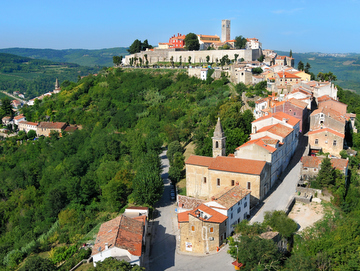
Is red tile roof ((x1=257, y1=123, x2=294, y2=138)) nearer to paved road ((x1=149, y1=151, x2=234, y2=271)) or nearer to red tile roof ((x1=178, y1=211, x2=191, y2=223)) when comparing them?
paved road ((x1=149, y1=151, x2=234, y2=271))

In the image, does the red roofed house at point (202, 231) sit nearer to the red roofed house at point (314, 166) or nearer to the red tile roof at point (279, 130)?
the red roofed house at point (314, 166)

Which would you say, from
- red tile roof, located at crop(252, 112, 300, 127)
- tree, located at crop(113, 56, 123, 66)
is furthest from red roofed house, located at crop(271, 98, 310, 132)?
tree, located at crop(113, 56, 123, 66)

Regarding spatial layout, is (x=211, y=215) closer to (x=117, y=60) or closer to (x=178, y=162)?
(x=178, y=162)

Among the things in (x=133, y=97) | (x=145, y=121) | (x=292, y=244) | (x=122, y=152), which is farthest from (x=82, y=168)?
(x=292, y=244)

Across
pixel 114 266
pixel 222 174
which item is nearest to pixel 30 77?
pixel 222 174

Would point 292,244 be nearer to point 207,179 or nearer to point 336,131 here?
point 207,179

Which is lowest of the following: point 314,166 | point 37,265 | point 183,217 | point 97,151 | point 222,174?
point 97,151

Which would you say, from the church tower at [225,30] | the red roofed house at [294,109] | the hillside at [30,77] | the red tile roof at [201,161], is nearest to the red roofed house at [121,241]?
the red tile roof at [201,161]
